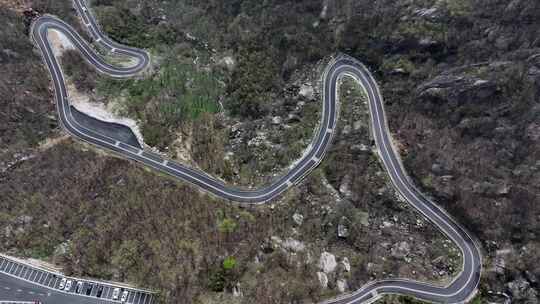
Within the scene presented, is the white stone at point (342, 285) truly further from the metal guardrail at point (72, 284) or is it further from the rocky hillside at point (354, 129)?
the metal guardrail at point (72, 284)

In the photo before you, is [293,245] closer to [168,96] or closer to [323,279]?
[323,279]

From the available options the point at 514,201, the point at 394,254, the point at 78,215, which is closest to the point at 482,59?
the point at 514,201

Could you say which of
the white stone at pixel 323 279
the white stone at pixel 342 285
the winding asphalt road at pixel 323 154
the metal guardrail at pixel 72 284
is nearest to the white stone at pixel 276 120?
the winding asphalt road at pixel 323 154

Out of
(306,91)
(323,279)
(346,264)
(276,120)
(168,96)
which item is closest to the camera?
(323,279)

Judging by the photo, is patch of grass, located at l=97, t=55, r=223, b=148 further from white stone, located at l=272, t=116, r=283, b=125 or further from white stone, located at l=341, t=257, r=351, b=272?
white stone, located at l=341, t=257, r=351, b=272

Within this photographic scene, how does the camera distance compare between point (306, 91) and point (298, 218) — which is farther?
point (306, 91)

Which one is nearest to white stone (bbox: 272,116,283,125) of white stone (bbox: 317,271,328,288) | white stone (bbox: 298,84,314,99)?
white stone (bbox: 298,84,314,99)

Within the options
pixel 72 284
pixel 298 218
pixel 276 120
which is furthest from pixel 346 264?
pixel 72 284

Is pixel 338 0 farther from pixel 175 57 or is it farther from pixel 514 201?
pixel 514 201

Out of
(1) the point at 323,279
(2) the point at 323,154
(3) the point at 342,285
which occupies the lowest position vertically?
(3) the point at 342,285
